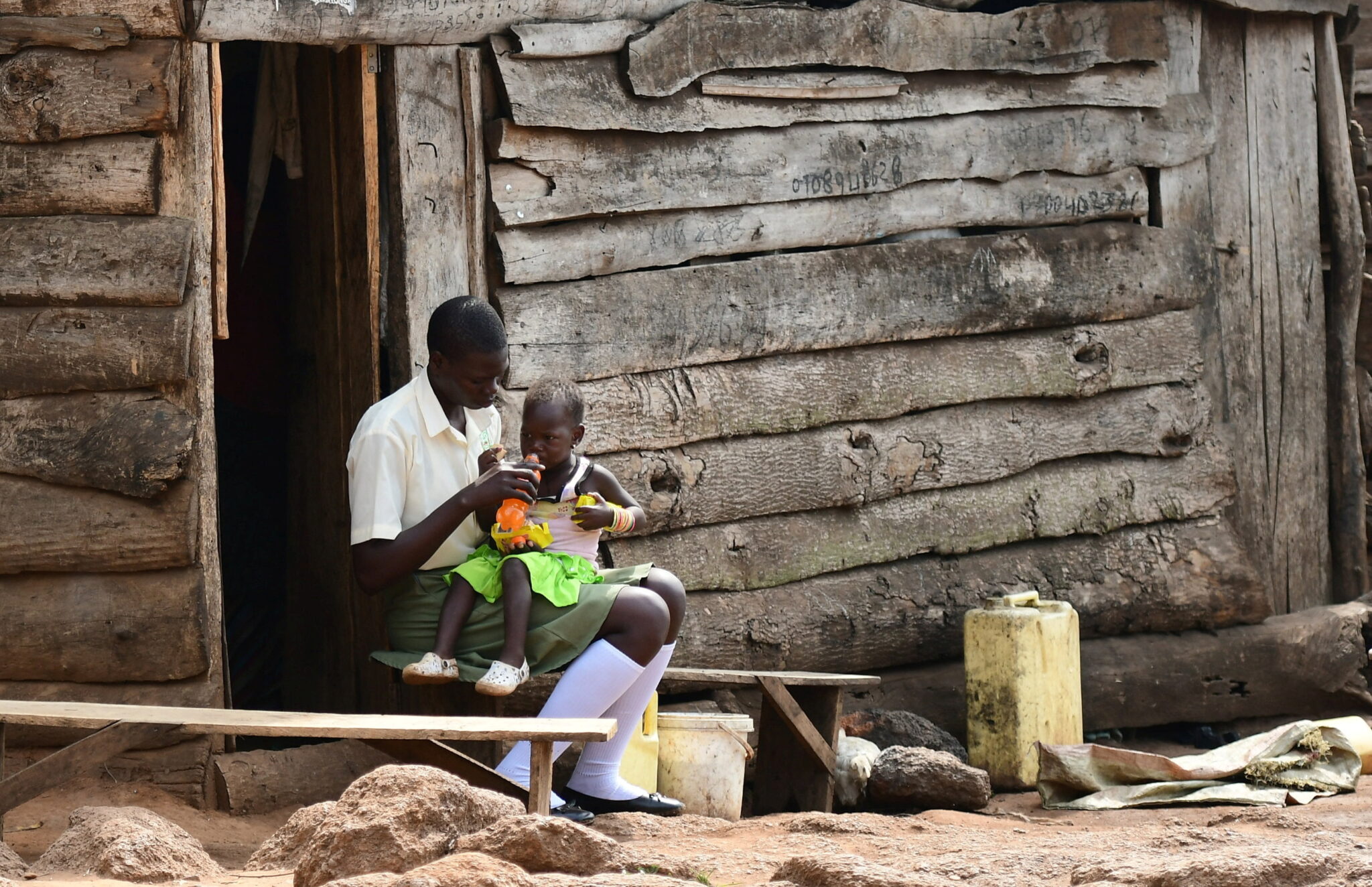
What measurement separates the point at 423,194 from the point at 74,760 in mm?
2057

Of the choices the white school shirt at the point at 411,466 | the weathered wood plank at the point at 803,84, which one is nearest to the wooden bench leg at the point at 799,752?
the white school shirt at the point at 411,466

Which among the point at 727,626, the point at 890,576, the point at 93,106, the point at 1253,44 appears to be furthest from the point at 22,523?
the point at 1253,44

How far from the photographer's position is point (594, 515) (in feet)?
14.0

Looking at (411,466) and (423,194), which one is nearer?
(411,466)

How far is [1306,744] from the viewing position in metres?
5.36

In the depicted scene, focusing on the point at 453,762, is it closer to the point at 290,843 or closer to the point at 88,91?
the point at 290,843

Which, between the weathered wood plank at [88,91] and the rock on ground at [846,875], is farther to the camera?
the weathered wood plank at [88,91]

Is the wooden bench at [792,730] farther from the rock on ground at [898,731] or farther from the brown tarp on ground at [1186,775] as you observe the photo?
the brown tarp on ground at [1186,775]

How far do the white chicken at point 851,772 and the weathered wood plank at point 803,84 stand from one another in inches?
88.5

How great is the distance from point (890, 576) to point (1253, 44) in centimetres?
290

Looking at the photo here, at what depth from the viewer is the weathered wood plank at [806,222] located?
506 centimetres

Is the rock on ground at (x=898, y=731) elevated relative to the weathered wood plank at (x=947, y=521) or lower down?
lower down

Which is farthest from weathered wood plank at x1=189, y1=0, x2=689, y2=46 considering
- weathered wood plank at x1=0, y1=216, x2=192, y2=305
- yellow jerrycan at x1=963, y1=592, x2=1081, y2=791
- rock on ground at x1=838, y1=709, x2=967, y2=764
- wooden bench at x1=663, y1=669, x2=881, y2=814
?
rock on ground at x1=838, y1=709, x2=967, y2=764

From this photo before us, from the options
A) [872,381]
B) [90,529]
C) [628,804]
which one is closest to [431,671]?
[628,804]
